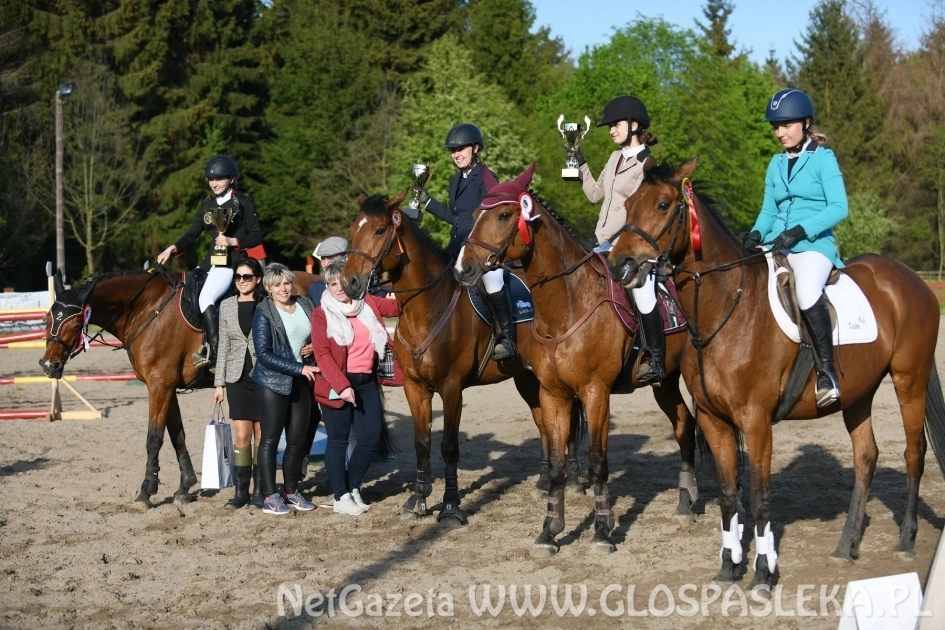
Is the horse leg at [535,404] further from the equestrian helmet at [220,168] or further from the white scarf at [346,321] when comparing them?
the equestrian helmet at [220,168]

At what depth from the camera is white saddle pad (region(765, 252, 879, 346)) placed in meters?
6.25

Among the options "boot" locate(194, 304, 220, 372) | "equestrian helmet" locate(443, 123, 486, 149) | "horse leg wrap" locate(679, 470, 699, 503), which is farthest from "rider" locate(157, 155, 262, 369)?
"horse leg wrap" locate(679, 470, 699, 503)

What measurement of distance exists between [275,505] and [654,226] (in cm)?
434

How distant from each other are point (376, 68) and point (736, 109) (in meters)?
18.1

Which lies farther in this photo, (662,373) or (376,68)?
(376,68)

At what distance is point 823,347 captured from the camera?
6.21 metres

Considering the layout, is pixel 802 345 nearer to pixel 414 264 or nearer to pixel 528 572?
pixel 528 572

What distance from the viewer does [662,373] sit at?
7.28m

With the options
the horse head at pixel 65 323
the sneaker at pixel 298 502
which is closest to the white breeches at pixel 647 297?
the sneaker at pixel 298 502

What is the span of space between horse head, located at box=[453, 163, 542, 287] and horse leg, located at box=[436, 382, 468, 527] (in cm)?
177

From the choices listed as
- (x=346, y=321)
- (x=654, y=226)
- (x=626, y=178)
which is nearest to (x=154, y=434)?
(x=346, y=321)

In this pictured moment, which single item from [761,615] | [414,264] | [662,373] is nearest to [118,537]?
[414,264]

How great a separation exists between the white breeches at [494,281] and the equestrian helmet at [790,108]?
2.53 meters

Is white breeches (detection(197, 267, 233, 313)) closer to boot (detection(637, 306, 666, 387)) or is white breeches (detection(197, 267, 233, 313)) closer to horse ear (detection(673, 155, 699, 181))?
boot (detection(637, 306, 666, 387))
